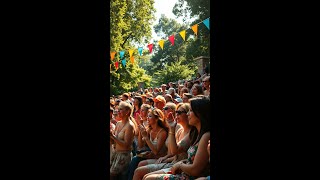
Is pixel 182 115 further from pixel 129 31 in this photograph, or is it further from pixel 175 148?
pixel 129 31

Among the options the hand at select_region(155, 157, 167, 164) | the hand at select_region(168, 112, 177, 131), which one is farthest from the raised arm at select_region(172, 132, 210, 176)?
the hand at select_region(155, 157, 167, 164)

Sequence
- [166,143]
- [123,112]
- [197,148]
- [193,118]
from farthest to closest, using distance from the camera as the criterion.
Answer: [123,112] → [166,143] → [193,118] → [197,148]

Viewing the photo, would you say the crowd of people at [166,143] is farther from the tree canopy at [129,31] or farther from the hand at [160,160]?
the tree canopy at [129,31]

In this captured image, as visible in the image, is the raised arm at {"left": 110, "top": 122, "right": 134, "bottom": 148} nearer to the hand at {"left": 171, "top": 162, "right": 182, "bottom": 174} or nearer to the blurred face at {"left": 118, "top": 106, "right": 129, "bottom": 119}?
the blurred face at {"left": 118, "top": 106, "right": 129, "bottom": 119}

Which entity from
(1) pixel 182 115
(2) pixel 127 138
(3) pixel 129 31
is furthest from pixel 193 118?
(3) pixel 129 31

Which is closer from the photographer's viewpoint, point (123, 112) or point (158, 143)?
point (158, 143)

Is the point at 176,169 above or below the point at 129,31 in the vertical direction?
below

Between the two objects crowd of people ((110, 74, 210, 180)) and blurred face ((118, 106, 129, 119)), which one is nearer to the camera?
crowd of people ((110, 74, 210, 180))

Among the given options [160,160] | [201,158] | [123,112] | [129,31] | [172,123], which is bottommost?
[160,160]

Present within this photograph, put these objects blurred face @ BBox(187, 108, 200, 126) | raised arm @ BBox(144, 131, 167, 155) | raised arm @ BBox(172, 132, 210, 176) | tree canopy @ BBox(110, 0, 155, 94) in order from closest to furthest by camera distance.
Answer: raised arm @ BBox(172, 132, 210, 176) < blurred face @ BBox(187, 108, 200, 126) < raised arm @ BBox(144, 131, 167, 155) < tree canopy @ BBox(110, 0, 155, 94)
